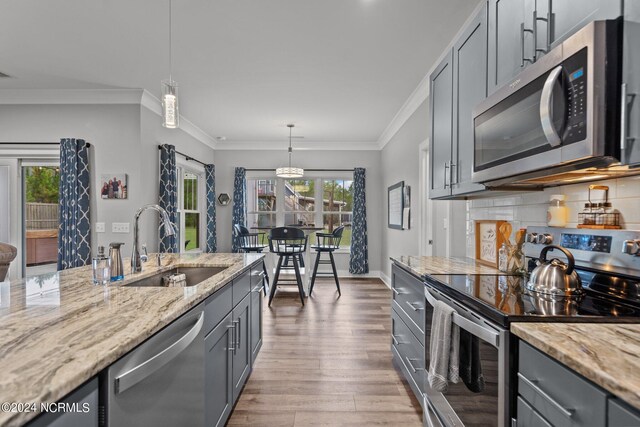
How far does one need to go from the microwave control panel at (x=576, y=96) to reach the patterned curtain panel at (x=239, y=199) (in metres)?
5.65

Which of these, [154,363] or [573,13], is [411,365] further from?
[573,13]

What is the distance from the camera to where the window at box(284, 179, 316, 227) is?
21.7 feet

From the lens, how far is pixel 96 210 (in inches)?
157

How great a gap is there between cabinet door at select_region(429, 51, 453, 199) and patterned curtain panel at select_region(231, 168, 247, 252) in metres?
4.33

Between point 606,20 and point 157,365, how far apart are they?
66.5 inches

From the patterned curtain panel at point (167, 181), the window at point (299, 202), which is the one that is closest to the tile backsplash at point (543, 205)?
the patterned curtain panel at point (167, 181)

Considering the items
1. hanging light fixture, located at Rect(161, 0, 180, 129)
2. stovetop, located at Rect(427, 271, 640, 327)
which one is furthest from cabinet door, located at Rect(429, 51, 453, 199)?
hanging light fixture, located at Rect(161, 0, 180, 129)

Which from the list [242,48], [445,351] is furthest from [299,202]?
[445,351]

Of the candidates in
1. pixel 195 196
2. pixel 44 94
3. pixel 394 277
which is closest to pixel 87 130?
pixel 44 94

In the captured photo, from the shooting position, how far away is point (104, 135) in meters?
3.94

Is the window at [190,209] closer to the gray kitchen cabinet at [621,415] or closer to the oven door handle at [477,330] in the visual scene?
the oven door handle at [477,330]

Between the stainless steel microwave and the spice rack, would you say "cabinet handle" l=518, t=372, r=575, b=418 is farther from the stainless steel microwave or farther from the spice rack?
the spice rack

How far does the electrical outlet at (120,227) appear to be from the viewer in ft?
12.9

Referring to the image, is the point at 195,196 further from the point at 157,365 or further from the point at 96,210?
the point at 157,365
